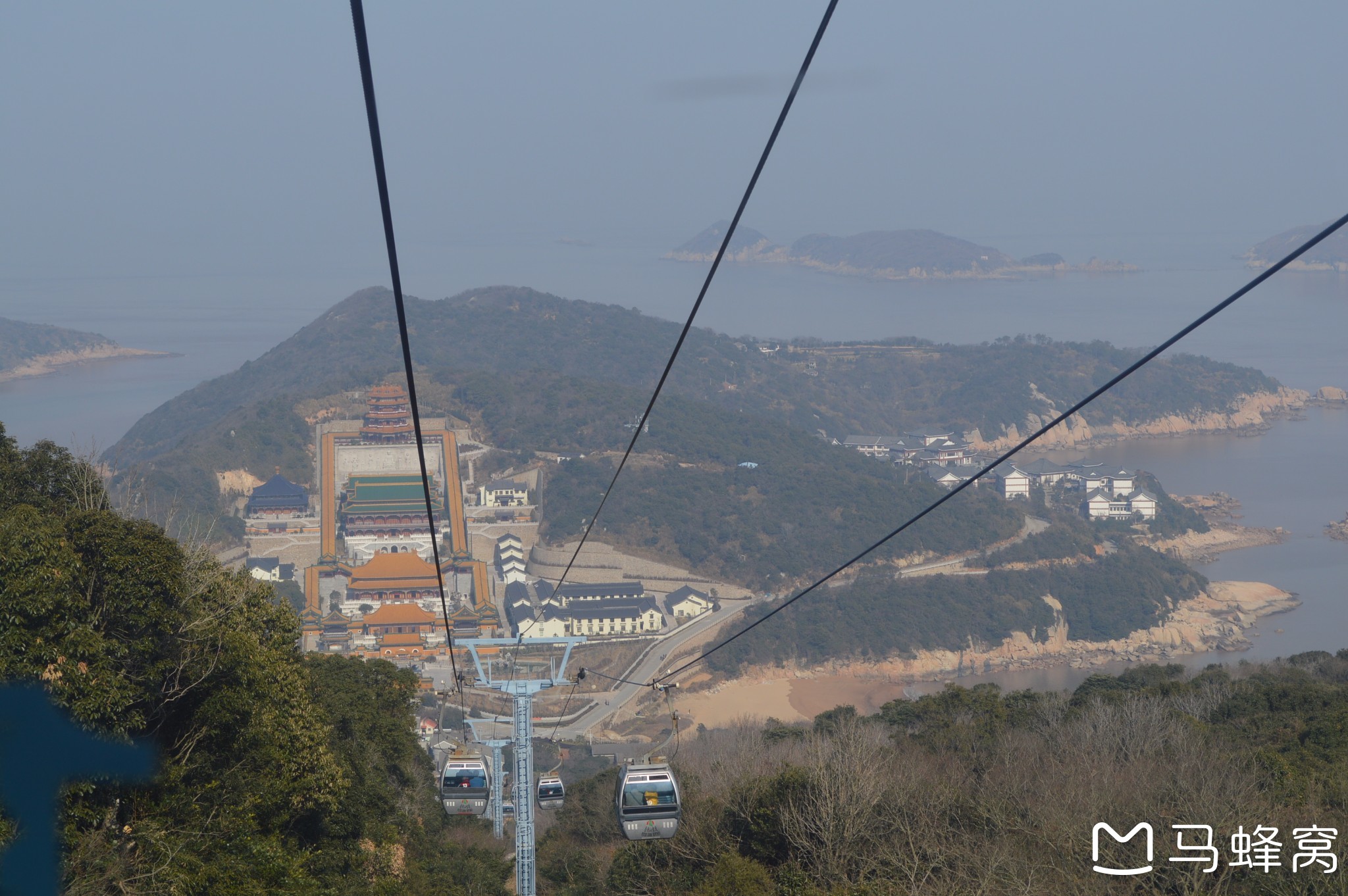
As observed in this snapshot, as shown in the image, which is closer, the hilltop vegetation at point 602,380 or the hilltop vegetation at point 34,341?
the hilltop vegetation at point 602,380

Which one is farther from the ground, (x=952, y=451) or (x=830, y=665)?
(x=952, y=451)

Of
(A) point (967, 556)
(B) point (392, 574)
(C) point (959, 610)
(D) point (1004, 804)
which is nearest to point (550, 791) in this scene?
(D) point (1004, 804)

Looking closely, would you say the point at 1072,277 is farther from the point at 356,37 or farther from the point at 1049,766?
the point at 356,37

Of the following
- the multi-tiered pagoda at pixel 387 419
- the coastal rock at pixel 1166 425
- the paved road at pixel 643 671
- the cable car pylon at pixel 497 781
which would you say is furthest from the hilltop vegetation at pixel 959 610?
the coastal rock at pixel 1166 425

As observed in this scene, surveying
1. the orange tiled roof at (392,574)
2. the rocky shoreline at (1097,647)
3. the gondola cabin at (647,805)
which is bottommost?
the gondola cabin at (647,805)

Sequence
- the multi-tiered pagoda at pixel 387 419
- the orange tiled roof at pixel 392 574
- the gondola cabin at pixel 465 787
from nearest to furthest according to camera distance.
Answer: the gondola cabin at pixel 465 787
the orange tiled roof at pixel 392 574
the multi-tiered pagoda at pixel 387 419

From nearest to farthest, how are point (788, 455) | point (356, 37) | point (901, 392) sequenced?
point (356, 37) < point (788, 455) < point (901, 392)

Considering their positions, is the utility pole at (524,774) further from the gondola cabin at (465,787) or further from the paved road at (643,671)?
the paved road at (643,671)

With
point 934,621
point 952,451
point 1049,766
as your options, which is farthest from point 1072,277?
point 1049,766

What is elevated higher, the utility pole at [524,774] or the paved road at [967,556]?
the paved road at [967,556]
